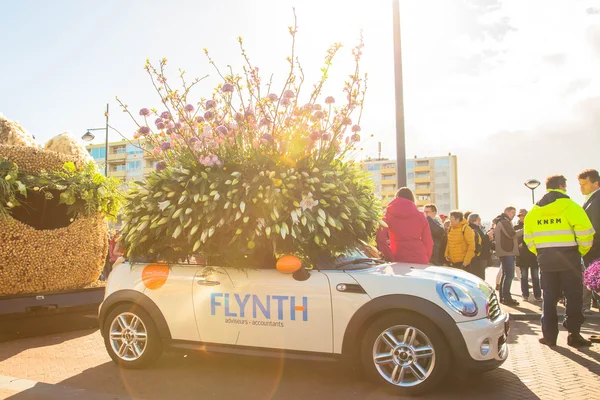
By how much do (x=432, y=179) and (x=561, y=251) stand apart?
4616 inches

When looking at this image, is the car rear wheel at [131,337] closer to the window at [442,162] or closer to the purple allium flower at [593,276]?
the purple allium flower at [593,276]

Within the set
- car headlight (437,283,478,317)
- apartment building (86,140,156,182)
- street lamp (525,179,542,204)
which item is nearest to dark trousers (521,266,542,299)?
car headlight (437,283,478,317)

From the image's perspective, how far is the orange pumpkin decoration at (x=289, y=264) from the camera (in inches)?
198

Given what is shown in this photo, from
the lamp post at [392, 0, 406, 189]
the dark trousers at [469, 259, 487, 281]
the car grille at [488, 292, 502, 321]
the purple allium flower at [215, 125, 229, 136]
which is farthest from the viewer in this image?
the dark trousers at [469, 259, 487, 281]

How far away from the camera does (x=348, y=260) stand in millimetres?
5355

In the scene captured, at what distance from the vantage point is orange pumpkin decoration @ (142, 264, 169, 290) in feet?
18.6

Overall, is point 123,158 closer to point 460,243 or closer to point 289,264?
point 460,243

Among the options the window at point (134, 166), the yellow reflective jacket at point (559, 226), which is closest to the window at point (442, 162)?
the window at point (134, 166)

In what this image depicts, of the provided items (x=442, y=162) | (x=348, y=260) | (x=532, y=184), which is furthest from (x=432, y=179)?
A: (x=348, y=260)

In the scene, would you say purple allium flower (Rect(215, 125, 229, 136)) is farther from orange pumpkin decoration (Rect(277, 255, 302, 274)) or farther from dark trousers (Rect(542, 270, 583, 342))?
dark trousers (Rect(542, 270, 583, 342))

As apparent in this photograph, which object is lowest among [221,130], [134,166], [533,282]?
[533,282]

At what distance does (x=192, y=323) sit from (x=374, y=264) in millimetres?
1881

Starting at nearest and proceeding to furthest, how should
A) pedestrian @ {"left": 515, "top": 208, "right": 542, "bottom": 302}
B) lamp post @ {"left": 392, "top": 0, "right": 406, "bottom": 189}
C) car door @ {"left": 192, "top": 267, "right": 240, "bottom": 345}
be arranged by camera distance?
car door @ {"left": 192, "top": 267, "right": 240, "bottom": 345}
lamp post @ {"left": 392, "top": 0, "right": 406, "bottom": 189}
pedestrian @ {"left": 515, "top": 208, "right": 542, "bottom": 302}

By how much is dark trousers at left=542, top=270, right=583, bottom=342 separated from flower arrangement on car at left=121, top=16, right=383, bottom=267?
2460 mm
